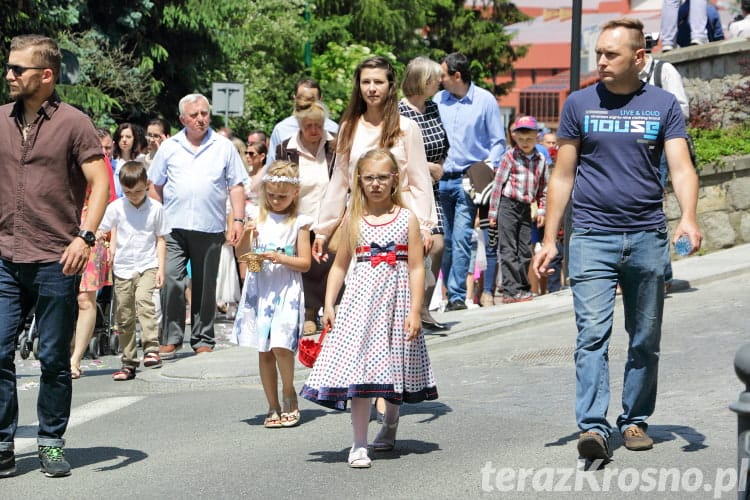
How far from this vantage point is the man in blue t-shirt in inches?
261

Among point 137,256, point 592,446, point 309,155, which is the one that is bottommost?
point 592,446

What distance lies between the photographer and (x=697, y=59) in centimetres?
1877

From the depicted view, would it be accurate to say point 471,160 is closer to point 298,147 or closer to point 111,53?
point 298,147

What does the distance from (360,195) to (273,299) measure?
143cm

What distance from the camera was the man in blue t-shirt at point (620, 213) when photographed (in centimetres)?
664

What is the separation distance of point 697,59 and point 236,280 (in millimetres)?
8141

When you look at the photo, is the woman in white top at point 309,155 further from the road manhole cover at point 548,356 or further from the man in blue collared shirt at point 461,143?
the man in blue collared shirt at point 461,143

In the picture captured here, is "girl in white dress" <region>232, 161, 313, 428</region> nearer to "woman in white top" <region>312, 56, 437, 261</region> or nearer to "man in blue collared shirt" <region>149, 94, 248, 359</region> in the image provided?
"woman in white top" <region>312, 56, 437, 261</region>

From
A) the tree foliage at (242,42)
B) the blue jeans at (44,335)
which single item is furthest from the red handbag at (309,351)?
the tree foliage at (242,42)

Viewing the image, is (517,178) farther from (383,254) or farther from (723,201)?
(383,254)

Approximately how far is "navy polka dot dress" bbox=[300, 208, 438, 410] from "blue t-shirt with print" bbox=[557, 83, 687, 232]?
40.4 inches

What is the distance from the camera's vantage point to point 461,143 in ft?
42.2

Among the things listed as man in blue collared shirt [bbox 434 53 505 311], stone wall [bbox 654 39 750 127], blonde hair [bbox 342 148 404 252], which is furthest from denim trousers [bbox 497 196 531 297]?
blonde hair [bbox 342 148 404 252]
